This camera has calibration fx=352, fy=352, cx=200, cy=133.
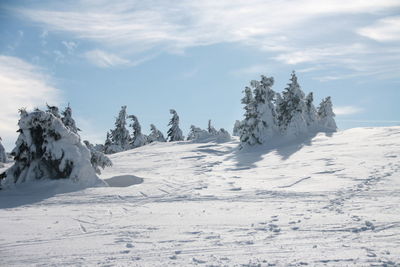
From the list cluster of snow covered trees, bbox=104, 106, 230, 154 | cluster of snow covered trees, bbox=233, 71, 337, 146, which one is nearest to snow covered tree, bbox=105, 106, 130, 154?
cluster of snow covered trees, bbox=104, 106, 230, 154

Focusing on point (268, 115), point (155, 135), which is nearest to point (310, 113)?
point (268, 115)

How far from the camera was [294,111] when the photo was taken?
3341 centimetres

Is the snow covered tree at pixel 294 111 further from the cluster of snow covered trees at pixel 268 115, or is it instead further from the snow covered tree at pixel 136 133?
the snow covered tree at pixel 136 133

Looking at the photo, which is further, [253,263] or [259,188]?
[259,188]

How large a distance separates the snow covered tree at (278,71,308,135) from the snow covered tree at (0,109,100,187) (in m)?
21.9

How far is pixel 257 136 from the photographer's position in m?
32.4

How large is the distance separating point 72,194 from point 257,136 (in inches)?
832

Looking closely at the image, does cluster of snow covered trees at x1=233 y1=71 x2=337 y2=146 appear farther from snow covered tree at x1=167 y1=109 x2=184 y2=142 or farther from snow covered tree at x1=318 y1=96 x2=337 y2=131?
snow covered tree at x1=167 y1=109 x2=184 y2=142

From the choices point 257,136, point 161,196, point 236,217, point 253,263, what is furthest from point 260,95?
point 253,263

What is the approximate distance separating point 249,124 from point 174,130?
2527 cm

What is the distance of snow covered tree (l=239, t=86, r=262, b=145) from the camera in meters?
32.3

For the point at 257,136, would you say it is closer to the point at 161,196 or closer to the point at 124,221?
the point at 161,196

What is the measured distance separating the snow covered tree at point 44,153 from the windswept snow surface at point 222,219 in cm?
84

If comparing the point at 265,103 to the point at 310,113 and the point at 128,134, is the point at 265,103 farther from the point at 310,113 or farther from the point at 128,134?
the point at 128,134
